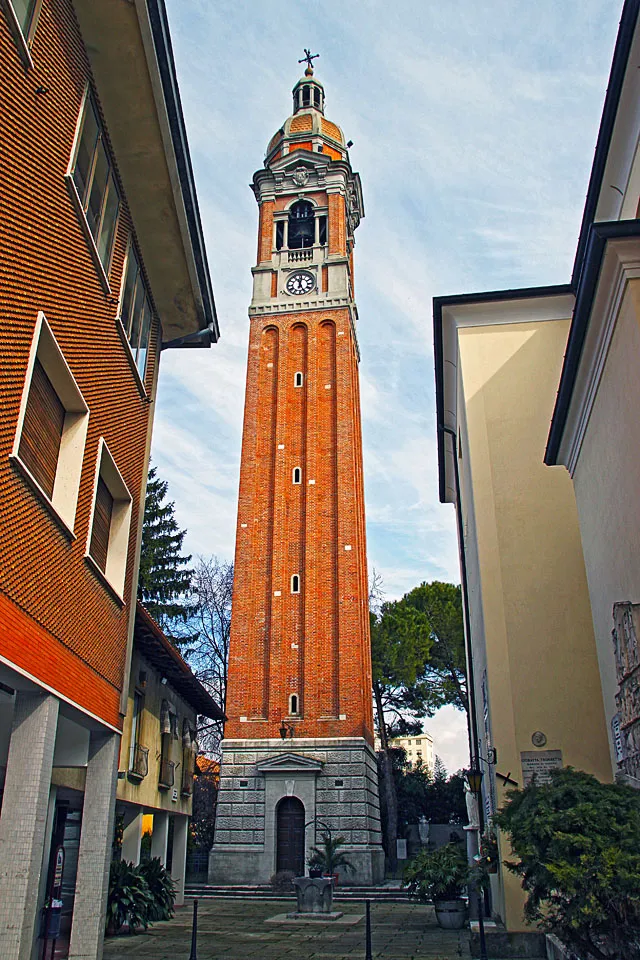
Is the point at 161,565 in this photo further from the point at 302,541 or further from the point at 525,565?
the point at 525,565

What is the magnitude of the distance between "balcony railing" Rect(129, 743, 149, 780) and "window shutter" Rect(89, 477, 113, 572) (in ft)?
19.1

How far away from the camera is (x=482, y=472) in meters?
14.4

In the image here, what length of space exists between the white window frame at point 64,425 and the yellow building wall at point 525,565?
A: 805 centimetres

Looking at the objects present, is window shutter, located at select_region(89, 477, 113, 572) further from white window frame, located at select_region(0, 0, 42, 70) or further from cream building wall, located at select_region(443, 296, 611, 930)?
cream building wall, located at select_region(443, 296, 611, 930)

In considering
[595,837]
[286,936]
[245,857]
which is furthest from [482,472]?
[245,857]

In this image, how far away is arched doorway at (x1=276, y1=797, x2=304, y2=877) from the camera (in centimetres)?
2739

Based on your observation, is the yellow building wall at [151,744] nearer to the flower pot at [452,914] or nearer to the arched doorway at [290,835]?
the flower pot at [452,914]

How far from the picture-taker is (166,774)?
1628 centimetres

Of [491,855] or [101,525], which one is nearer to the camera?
[101,525]

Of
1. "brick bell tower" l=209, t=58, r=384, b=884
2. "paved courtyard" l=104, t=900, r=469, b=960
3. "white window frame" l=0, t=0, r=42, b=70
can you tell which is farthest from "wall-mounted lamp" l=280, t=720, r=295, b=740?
"white window frame" l=0, t=0, r=42, b=70

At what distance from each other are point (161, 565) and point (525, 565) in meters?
26.9

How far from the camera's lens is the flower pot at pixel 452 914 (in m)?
14.3

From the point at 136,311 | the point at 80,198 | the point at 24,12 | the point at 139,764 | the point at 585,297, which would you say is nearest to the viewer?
the point at 24,12

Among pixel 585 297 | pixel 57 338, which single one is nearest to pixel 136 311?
pixel 57 338
